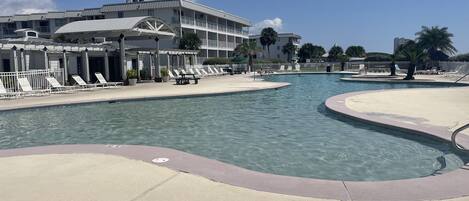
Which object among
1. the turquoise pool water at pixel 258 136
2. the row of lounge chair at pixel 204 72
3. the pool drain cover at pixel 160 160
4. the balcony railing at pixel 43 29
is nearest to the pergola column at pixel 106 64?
the row of lounge chair at pixel 204 72

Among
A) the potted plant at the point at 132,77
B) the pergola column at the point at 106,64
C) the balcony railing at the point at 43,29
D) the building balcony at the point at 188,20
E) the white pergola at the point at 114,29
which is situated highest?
the building balcony at the point at 188,20

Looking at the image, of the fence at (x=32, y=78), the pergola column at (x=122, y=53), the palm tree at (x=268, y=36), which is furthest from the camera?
the palm tree at (x=268, y=36)

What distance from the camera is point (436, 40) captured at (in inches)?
2484

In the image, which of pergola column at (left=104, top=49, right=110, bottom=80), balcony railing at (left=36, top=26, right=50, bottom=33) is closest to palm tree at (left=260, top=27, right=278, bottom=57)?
balcony railing at (left=36, top=26, right=50, bottom=33)

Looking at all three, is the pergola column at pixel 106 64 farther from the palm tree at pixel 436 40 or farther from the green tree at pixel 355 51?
the green tree at pixel 355 51

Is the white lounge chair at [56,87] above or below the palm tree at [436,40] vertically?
below

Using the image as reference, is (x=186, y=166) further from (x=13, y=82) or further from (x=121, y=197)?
(x=13, y=82)

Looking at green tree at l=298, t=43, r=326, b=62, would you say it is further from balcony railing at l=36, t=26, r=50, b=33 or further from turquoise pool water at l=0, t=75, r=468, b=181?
turquoise pool water at l=0, t=75, r=468, b=181

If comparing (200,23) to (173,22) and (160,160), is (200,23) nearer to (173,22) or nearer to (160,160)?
(173,22)

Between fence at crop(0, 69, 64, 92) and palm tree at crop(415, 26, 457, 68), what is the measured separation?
55645mm

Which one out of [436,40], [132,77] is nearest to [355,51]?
[436,40]

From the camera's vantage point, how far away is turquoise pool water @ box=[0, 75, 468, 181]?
6.45 meters

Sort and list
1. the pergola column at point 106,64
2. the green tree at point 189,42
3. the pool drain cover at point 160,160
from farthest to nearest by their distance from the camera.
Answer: the green tree at point 189,42 < the pergola column at point 106,64 < the pool drain cover at point 160,160

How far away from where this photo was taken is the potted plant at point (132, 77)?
25.6 m
